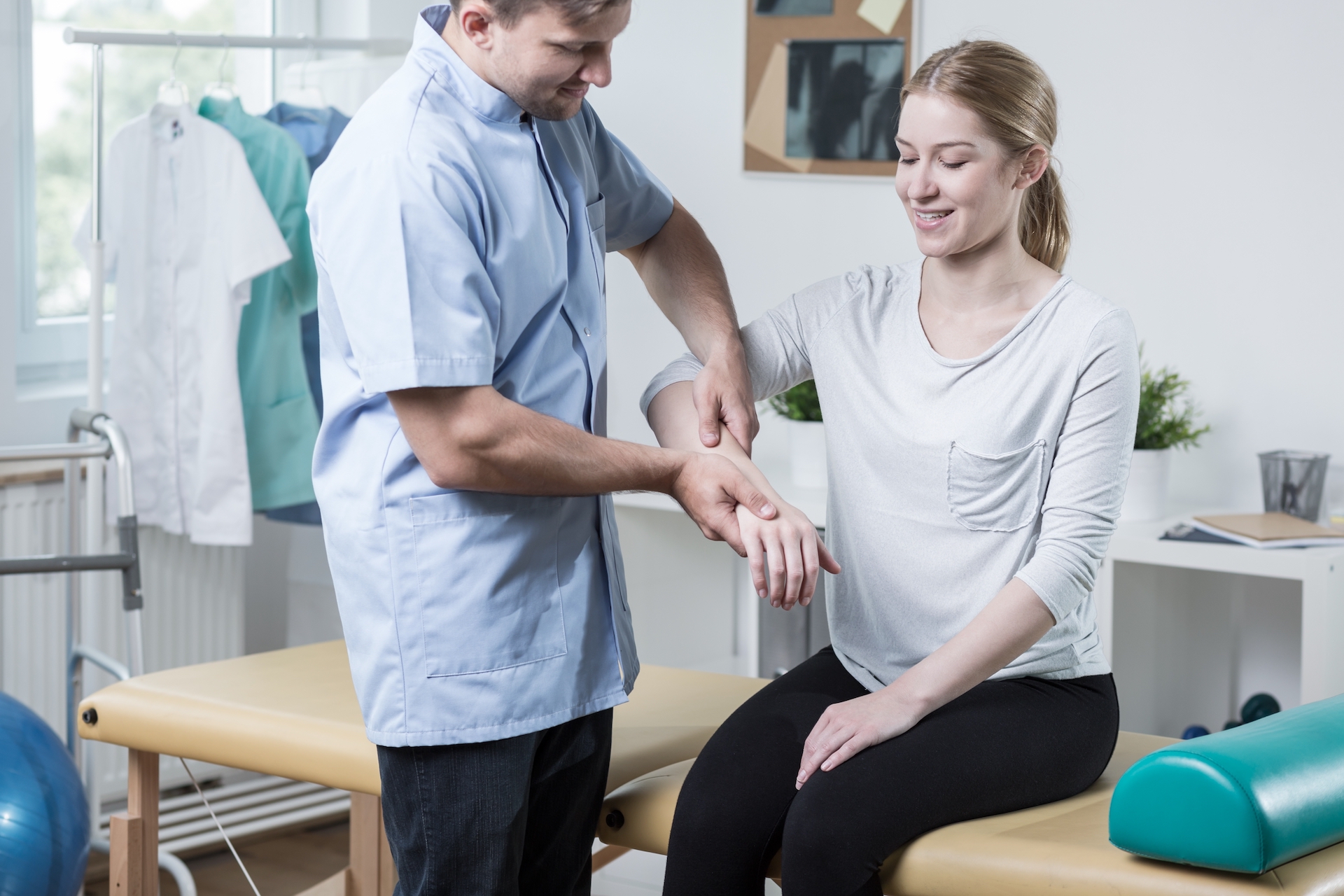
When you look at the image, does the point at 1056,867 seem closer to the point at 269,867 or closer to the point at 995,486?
the point at 995,486

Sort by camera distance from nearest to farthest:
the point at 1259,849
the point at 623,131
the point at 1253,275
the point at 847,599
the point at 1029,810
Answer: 1. the point at 1259,849
2. the point at 1029,810
3. the point at 847,599
4. the point at 1253,275
5. the point at 623,131

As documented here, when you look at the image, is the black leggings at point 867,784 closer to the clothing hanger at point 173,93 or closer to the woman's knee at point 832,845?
the woman's knee at point 832,845

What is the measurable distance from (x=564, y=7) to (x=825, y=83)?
1.83m

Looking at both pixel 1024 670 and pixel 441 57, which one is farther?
pixel 1024 670

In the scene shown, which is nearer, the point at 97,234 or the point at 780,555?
the point at 780,555

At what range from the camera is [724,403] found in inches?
56.2

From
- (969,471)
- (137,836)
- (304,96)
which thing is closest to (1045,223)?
(969,471)

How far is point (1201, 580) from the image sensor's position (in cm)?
255

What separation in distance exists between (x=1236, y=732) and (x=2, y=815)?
1.44 m

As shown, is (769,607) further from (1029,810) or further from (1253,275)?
(1029,810)

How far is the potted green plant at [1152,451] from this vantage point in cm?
235

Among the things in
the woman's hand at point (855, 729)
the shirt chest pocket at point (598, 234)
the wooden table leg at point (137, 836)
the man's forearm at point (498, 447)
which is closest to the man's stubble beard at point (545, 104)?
the shirt chest pocket at point (598, 234)

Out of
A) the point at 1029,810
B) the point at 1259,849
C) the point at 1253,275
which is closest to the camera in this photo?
the point at 1259,849

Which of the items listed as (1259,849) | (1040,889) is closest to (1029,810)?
(1040,889)
